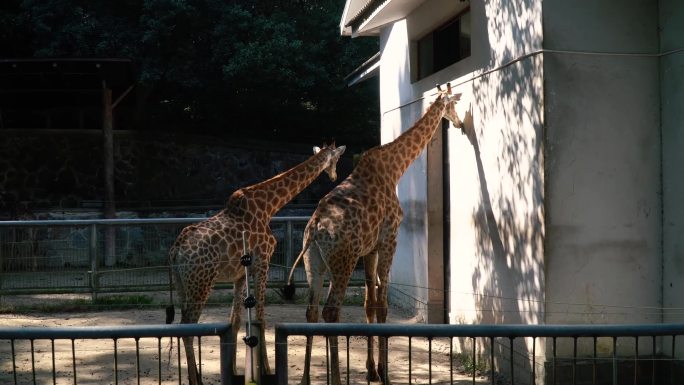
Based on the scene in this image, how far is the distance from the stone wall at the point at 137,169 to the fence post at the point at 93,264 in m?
5.91

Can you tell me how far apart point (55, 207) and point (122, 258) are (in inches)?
230

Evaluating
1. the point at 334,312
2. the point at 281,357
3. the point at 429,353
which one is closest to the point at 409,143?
the point at 334,312

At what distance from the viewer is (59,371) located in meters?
7.48

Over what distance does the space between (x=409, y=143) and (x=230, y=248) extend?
2.35 metres

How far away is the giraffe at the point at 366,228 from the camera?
6535 millimetres

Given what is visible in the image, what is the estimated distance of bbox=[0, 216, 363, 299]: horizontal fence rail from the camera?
11195 mm

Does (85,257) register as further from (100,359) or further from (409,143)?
(409,143)

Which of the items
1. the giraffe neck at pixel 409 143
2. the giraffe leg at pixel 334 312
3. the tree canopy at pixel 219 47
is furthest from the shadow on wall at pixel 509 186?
the tree canopy at pixel 219 47

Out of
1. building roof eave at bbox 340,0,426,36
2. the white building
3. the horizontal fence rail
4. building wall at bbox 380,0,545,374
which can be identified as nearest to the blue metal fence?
the white building

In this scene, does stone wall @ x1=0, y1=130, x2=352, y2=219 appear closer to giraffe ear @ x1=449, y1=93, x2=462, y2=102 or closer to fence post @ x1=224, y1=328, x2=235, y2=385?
giraffe ear @ x1=449, y1=93, x2=462, y2=102

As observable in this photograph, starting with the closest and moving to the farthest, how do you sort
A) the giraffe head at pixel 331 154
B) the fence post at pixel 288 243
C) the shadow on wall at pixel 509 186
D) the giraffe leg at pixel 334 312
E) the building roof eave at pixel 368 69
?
the shadow on wall at pixel 509 186, the giraffe leg at pixel 334 312, the giraffe head at pixel 331 154, the fence post at pixel 288 243, the building roof eave at pixel 368 69

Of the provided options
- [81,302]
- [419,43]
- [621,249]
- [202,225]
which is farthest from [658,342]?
[81,302]

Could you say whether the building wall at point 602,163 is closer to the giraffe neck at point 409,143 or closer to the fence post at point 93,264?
the giraffe neck at point 409,143

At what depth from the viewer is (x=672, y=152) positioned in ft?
19.3
